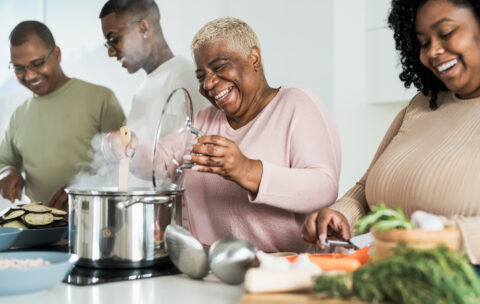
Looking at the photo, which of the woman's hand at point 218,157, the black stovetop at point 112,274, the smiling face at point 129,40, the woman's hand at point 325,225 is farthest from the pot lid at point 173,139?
the smiling face at point 129,40

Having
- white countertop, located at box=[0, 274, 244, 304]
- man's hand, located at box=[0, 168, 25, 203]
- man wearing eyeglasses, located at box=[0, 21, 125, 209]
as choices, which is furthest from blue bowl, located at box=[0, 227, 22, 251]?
man's hand, located at box=[0, 168, 25, 203]

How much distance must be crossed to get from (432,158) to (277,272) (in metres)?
0.54

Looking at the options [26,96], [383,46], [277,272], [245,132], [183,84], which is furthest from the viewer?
[383,46]

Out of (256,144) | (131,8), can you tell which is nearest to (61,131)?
(131,8)

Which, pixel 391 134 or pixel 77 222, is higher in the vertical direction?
pixel 391 134

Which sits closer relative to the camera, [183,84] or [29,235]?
[29,235]

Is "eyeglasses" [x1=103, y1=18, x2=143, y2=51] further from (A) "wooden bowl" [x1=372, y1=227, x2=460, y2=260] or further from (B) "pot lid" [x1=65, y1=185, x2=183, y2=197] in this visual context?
(A) "wooden bowl" [x1=372, y1=227, x2=460, y2=260]

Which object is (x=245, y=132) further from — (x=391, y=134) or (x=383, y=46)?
(x=383, y=46)

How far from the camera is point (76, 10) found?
2660mm

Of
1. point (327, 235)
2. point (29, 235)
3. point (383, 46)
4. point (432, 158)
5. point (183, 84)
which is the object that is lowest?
point (29, 235)

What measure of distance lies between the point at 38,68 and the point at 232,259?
204 centimetres

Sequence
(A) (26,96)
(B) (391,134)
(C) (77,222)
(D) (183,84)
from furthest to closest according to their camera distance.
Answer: (A) (26,96)
(D) (183,84)
(B) (391,134)
(C) (77,222)

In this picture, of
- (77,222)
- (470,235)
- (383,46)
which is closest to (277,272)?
(470,235)

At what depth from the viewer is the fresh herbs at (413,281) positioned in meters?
0.57
